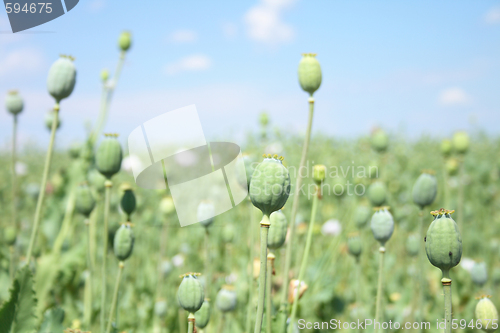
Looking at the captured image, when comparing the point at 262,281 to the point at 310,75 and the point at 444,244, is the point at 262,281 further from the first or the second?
the point at 310,75

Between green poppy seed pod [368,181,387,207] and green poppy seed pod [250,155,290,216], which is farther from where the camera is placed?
green poppy seed pod [368,181,387,207]

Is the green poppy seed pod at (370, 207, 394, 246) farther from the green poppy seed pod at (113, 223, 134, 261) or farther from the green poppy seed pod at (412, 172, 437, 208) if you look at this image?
the green poppy seed pod at (113, 223, 134, 261)

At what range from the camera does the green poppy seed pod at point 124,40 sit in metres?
1.75

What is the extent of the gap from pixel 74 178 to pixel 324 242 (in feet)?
4.85

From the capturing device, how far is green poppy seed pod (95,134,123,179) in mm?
967

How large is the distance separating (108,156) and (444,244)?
0.76 meters

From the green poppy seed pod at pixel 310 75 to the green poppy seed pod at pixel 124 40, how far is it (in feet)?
3.67

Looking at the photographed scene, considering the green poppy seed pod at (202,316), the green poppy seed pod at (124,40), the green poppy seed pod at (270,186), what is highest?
the green poppy seed pod at (124,40)

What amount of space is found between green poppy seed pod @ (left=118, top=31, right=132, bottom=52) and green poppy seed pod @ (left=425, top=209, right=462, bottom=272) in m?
1.57

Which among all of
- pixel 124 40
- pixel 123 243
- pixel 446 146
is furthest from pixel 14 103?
pixel 446 146

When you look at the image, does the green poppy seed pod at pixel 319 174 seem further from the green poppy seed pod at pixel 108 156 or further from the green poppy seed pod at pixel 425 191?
the green poppy seed pod at pixel 108 156

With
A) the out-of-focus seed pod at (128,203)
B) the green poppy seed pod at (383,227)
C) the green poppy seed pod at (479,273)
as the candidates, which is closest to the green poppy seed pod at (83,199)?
the out-of-focus seed pod at (128,203)

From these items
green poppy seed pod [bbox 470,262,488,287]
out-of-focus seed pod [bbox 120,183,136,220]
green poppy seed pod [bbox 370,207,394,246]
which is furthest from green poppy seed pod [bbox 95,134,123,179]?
green poppy seed pod [bbox 470,262,488,287]

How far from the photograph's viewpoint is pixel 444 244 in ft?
1.91
